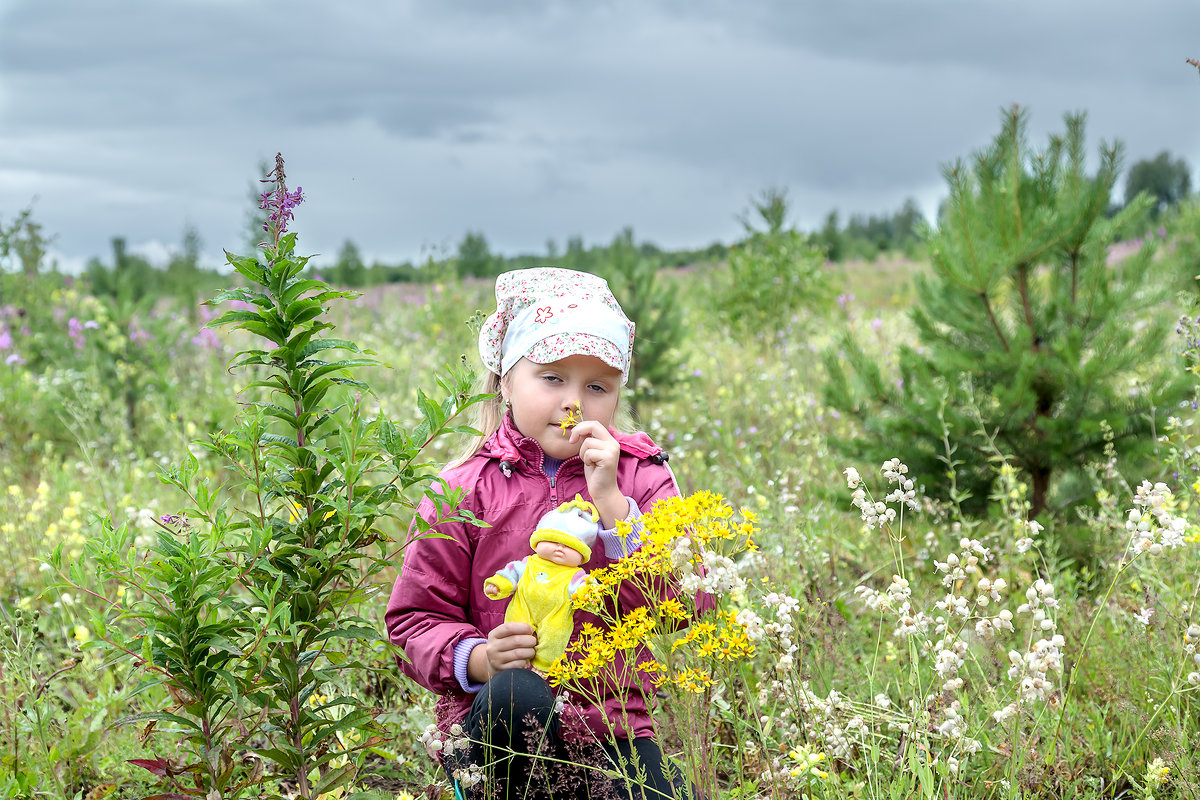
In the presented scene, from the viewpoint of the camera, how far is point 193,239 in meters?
23.0

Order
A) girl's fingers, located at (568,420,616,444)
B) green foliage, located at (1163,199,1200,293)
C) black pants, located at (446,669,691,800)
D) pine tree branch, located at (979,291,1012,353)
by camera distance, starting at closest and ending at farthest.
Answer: black pants, located at (446,669,691,800)
girl's fingers, located at (568,420,616,444)
pine tree branch, located at (979,291,1012,353)
green foliage, located at (1163,199,1200,293)

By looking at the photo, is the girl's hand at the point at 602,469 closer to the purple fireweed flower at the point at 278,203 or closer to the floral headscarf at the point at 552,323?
the floral headscarf at the point at 552,323

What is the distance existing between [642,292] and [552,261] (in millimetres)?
7763

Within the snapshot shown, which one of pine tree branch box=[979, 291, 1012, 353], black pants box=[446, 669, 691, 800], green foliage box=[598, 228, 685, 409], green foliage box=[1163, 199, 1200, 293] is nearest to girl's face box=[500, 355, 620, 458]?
black pants box=[446, 669, 691, 800]

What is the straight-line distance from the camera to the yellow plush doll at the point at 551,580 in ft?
6.84

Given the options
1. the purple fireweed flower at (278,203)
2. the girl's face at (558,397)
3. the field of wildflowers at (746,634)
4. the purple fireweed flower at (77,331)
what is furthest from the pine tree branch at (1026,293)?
the purple fireweed flower at (77,331)

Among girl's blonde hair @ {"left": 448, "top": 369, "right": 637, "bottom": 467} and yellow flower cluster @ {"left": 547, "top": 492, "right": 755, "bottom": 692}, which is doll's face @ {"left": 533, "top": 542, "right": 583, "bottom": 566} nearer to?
yellow flower cluster @ {"left": 547, "top": 492, "right": 755, "bottom": 692}

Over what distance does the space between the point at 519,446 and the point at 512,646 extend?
0.55 meters

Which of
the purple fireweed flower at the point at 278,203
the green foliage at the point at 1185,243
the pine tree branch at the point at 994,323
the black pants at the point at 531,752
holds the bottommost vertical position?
the black pants at the point at 531,752

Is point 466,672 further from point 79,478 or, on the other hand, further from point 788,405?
point 79,478

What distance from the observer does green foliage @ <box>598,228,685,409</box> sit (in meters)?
6.84

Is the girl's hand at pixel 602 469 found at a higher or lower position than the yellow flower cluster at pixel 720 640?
higher

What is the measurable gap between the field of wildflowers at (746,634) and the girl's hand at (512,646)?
0.13 m

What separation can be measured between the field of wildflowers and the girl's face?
255 millimetres
